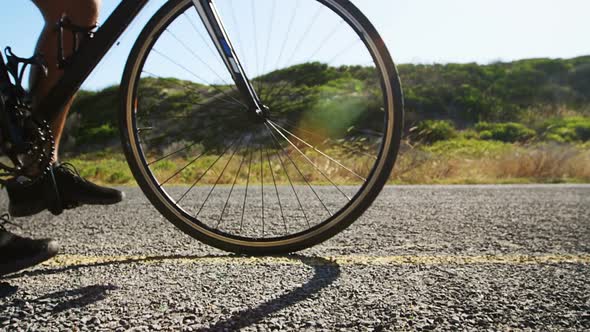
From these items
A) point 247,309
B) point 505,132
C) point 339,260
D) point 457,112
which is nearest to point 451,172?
point 339,260

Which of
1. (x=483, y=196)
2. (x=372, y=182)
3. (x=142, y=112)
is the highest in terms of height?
(x=142, y=112)

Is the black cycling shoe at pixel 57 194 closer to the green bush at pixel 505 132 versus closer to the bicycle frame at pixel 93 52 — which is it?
the bicycle frame at pixel 93 52

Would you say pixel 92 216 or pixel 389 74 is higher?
pixel 389 74

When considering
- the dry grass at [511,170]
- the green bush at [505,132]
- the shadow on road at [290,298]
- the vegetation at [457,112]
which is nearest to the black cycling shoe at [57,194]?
the shadow on road at [290,298]

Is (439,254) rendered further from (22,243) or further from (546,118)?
(546,118)

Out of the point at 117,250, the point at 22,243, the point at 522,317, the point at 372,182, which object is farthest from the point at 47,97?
the point at 522,317

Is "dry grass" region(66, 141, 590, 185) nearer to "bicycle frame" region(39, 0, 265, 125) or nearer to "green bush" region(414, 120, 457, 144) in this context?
"bicycle frame" region(39, 0, 265, 125)

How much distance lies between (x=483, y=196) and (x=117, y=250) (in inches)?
117

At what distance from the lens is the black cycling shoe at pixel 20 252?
1.48 m

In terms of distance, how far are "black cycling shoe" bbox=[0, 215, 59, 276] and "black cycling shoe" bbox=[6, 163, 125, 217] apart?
8.0 inches

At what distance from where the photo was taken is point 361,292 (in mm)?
1353

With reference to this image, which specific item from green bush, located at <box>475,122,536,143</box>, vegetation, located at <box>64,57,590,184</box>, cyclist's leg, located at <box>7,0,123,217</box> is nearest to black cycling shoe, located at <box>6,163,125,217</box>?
cyclist's leg, located at <box>7,0,123,217</box>

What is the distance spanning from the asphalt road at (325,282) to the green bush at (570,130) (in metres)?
14.2

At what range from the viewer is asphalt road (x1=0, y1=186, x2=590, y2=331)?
46.1 inches
